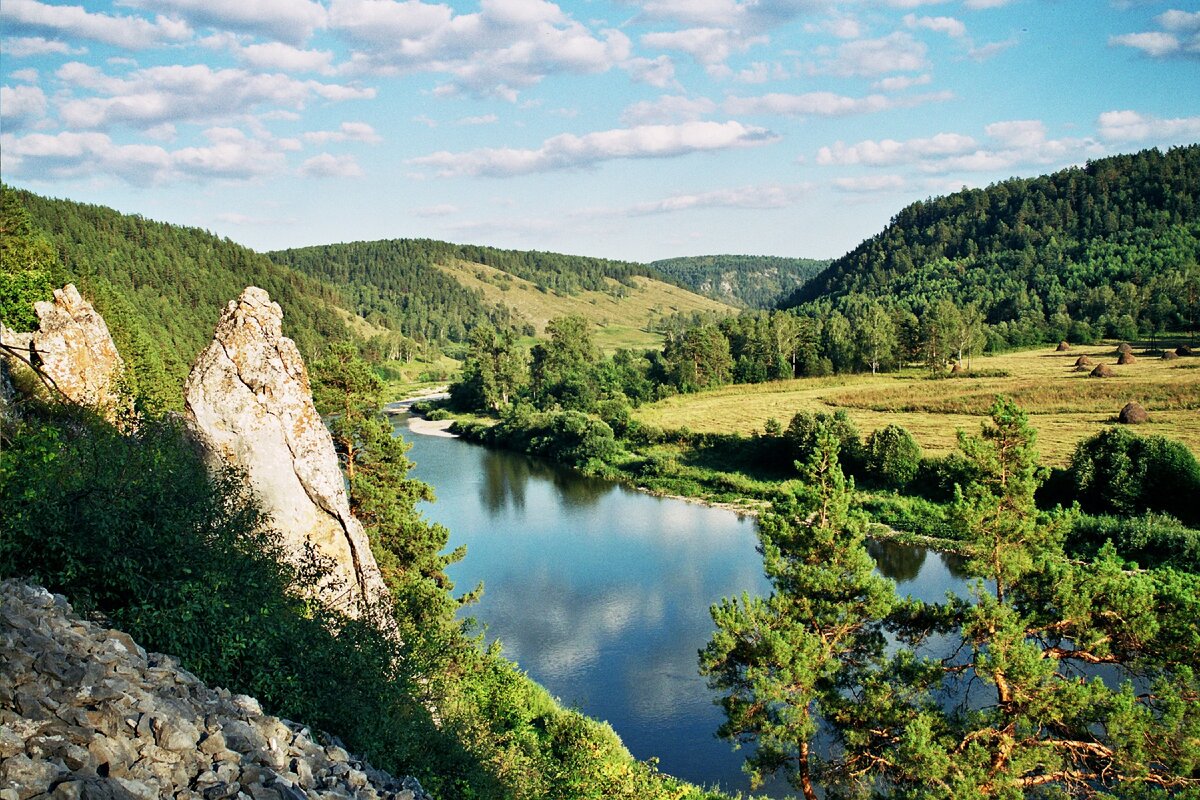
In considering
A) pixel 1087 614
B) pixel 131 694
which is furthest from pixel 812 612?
pixel 131 694

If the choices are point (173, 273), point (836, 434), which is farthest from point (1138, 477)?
point (173, 273)

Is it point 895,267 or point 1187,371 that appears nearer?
point 1187,371

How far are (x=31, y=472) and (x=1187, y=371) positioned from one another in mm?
87541

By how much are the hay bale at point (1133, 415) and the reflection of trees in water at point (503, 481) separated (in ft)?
143

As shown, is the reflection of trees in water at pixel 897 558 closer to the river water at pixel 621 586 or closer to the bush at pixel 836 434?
the river water at pixel 621 586

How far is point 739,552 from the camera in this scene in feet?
138

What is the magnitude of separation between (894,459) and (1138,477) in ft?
42.6

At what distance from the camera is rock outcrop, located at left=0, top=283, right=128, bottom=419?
19.6 m

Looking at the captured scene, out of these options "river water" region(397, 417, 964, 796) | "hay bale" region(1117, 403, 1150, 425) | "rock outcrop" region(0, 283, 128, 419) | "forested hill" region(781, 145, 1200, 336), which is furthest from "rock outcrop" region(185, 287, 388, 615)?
"forested hill" region(781, 145, 1200, 336)

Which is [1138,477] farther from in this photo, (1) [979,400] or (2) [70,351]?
(2) [70,351]

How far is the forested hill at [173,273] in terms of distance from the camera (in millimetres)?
84375

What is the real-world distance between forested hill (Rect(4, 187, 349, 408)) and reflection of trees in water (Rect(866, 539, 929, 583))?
44.9 metres

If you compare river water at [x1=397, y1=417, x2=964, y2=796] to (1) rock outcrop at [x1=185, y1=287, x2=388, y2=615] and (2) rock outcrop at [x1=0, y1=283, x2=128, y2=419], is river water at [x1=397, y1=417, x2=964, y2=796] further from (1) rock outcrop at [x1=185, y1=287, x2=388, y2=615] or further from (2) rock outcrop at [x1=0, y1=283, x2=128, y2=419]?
(2) rock outcrop at [x1=0, y1=283, x2=128, y2=419]

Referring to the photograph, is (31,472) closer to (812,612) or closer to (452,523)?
(812,612)
